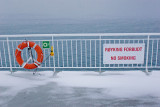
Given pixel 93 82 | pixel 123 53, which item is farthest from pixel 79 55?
pixel 93 82

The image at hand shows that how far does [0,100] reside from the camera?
3.55m

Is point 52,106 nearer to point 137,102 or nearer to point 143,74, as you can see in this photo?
point 137,102

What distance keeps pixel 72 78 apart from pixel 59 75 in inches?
17.2

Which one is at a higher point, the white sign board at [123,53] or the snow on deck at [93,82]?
the white sign board at [123,53]

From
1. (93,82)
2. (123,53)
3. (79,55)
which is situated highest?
(123,53)

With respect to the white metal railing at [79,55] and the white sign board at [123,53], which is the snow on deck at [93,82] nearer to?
the white metal railing at [79,55]

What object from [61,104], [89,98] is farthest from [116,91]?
[61,104]

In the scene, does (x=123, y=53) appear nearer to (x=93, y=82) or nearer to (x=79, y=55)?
(x=93, y=82)

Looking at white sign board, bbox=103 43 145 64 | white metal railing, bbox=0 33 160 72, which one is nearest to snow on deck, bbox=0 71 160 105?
white metal railing, bbox=0 33 160 72

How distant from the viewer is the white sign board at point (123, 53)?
4.84 meters

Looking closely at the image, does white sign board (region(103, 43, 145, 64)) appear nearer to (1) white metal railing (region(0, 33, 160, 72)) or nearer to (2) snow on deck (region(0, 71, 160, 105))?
(1) white metal railing (region(0, 33, 160, 72))

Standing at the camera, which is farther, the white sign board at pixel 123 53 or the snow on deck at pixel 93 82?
the white sign board at pixel 123 53

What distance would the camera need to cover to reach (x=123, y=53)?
489 cm

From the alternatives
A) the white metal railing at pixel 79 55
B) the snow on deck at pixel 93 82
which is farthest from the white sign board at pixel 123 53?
the snow on deck at pixel 93 82
